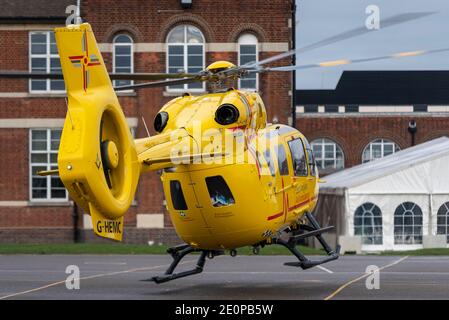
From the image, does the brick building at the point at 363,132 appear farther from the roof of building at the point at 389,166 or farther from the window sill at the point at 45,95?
the window sill at the point at 45,95

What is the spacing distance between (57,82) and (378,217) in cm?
1283

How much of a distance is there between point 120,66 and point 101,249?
7.37m

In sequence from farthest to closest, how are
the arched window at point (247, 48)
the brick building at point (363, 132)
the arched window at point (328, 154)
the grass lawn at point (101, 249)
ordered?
the arched window at point (328, 154), the brick building at point (363, 132), the arched window at point (247, 48), the grass lawn at point (101, 249)

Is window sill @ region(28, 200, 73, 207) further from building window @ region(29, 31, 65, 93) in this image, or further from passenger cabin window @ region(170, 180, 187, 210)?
passenger cabin window @ region(170, 180, 187, 210)

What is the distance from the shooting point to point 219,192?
16.7 metres

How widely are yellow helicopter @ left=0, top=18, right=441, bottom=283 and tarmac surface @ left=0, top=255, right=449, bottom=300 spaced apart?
2.62 ft

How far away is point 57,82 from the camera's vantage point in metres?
38.2

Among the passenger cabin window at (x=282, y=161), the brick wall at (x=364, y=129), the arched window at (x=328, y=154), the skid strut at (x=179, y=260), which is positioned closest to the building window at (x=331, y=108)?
the arched window at (x=328, y=154)

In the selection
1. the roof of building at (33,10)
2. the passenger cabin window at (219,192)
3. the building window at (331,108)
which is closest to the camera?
the passenger cabin window at (219,192)

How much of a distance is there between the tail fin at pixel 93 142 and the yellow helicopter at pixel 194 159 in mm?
14

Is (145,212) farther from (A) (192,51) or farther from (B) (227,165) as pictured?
(B) (227,165)

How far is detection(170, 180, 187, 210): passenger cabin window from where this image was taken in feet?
55.8

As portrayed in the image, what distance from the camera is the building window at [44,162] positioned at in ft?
123

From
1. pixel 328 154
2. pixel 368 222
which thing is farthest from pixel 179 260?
pixel 328 154
